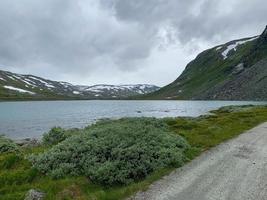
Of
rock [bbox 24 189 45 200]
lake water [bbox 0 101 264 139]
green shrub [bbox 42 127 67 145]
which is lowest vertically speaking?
lake water [bbox 0 101 264 139]

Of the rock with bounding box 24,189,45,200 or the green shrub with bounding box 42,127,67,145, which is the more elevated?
the green shrub with bounding box 42,127,67,145

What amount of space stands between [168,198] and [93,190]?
3.66 m

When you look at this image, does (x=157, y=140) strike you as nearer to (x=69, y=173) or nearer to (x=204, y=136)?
(x=69, y=173)

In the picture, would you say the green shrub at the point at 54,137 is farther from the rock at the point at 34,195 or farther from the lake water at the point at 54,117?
the lake water at the point at 54,117

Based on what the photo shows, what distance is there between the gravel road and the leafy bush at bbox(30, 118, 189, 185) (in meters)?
1.36

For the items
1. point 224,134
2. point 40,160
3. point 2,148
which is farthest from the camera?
point 224,134

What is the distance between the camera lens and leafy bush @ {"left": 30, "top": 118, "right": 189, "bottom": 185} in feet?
54.0

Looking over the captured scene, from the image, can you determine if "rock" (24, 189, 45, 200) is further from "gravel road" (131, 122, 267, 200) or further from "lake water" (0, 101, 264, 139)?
"lake water" (0, 101, 264, 139)

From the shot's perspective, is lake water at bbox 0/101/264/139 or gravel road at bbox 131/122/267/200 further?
lake water at bbox 0/101/264/139

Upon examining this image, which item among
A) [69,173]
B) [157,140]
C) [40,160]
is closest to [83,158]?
[69,173]

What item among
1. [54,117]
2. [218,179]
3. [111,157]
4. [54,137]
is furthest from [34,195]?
[54,117]

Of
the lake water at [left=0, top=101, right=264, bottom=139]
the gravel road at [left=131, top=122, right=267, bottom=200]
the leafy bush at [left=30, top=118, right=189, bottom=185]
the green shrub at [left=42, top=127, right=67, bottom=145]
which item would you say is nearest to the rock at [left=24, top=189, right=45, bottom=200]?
the leafy bush at [left=30, top=118, right=189, bottom=185]

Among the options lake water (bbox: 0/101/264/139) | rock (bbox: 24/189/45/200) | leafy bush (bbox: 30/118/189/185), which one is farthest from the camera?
lake water (bbox: 0/101/264/139)

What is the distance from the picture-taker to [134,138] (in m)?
20.9
